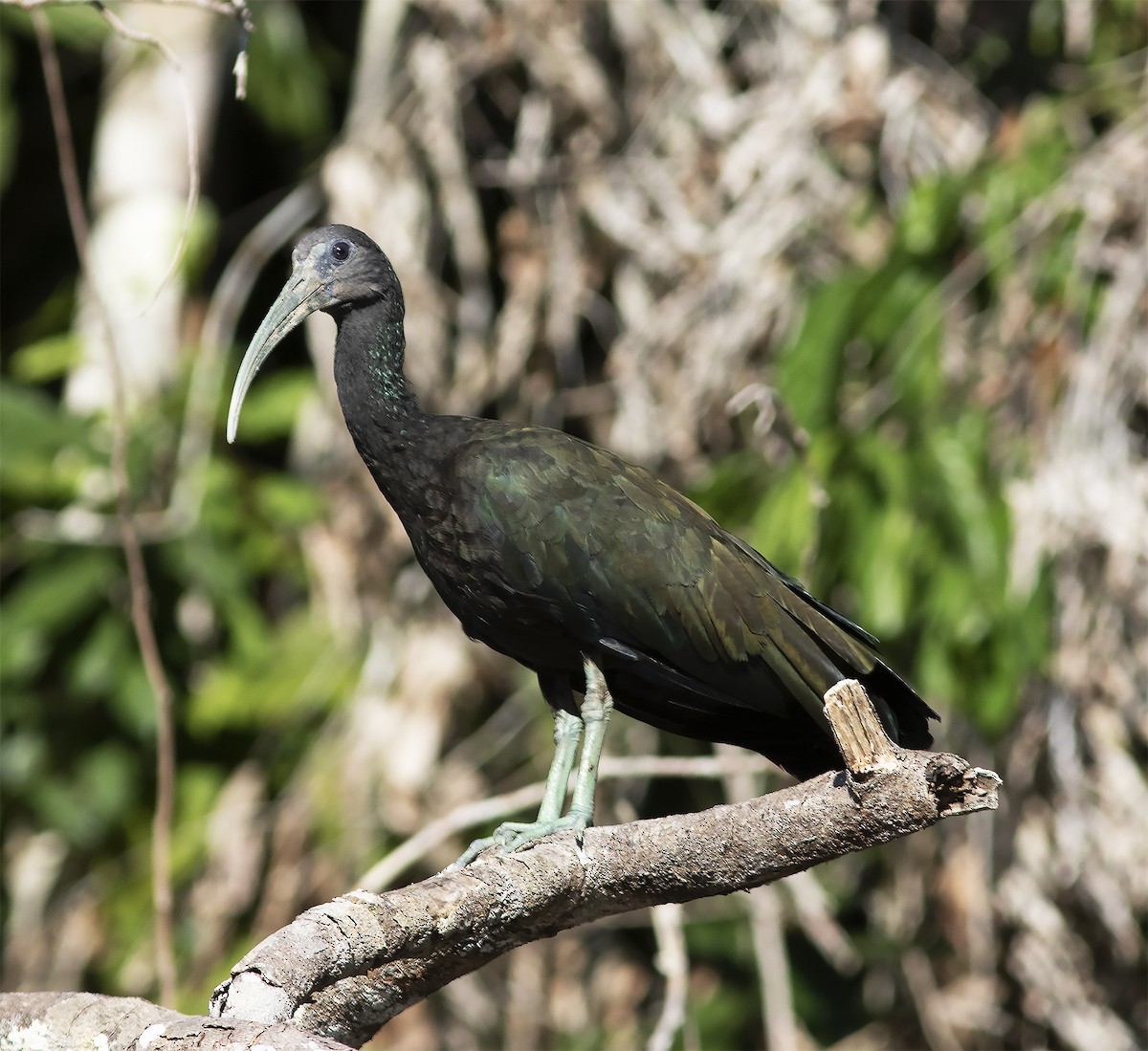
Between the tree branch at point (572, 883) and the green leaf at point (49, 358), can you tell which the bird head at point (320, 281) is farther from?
the green leaf at point (49, 358)

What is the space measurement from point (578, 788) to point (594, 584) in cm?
43

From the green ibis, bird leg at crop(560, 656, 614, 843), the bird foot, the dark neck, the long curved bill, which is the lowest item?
the bird foot

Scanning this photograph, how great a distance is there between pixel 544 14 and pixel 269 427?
2.02 m

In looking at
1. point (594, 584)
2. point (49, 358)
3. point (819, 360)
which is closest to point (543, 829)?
point (594, 584)

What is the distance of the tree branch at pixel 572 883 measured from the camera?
8.13 feet

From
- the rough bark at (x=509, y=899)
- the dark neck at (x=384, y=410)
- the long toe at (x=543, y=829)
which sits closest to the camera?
the rough bark at (x=509, y=899)

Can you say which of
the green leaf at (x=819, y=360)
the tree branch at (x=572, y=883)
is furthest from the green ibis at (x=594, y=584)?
the green leaf at (x=819, y=360)

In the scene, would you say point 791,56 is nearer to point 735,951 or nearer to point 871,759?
point 735,951

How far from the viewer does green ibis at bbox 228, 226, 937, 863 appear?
3.38 meters

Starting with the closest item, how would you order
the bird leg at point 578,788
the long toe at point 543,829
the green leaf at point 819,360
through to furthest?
the long toe at point 543,829 → the bird leg at point 578,788 → the green leaf at point 819,360

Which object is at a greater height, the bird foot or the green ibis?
the green ibis

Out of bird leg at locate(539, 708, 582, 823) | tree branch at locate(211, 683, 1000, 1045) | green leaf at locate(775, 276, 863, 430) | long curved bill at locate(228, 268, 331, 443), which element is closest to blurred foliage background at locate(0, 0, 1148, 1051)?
green leaf at locate(775, 276, 863, 430)

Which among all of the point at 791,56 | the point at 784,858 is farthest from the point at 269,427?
the point at 784,858

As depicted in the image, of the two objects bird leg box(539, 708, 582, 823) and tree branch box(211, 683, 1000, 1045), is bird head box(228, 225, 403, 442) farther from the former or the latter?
tree branch box(211, 683, 1000, 1045)
